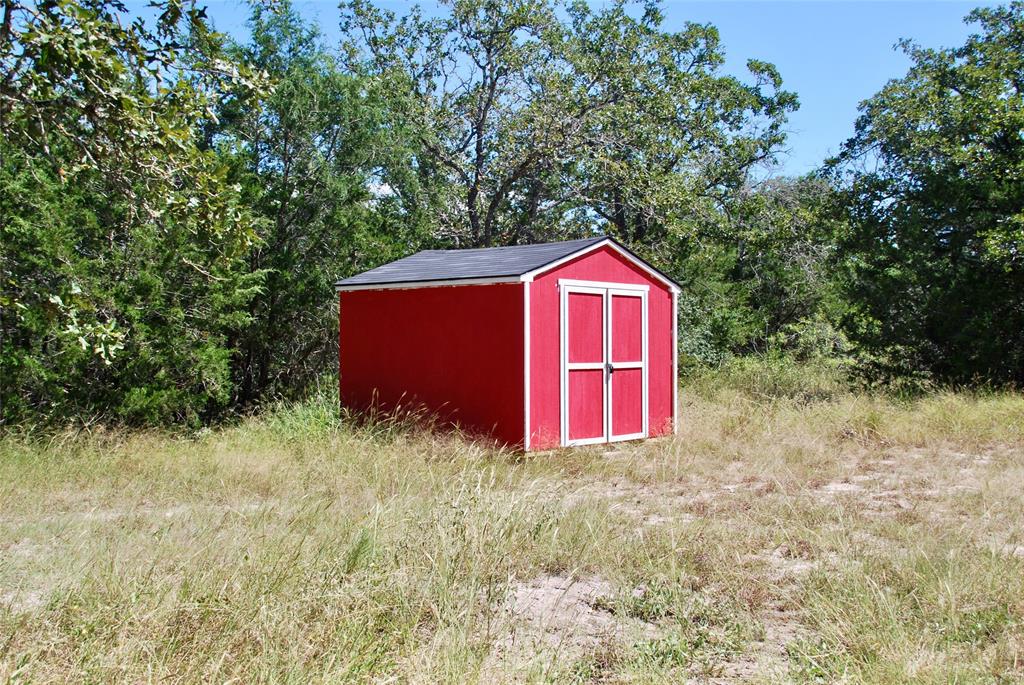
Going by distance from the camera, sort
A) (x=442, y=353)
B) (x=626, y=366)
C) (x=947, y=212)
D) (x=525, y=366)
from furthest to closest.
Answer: (x=947, y=212) < (x=626, y=366) < (x=442, y=353) < (x=525, y=366)

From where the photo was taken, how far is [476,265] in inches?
454

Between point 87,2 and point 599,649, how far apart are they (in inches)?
287

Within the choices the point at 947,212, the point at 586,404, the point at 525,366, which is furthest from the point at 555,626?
the point at 947,212

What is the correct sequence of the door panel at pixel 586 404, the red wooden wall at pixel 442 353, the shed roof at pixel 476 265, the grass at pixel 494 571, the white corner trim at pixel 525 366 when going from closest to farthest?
1. the grass at pixel 494 571
2. the white corner trim at pixel 525 366
3. the red wooden wall at pixel 442 353
4. the shed roof at pixel 476 265
5. the door panel at pixel 586 404

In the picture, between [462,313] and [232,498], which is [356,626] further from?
[462,313]

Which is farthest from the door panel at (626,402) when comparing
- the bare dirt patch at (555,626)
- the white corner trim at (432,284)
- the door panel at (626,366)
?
the bare dirt patch at (555,626)

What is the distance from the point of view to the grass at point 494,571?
3.80m

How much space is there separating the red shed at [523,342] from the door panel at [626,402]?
0.02m

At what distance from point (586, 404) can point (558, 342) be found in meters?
0.92

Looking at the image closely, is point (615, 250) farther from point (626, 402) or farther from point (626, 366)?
point (626, 402)

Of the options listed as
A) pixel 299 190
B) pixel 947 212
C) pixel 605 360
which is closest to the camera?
pixel 605 360

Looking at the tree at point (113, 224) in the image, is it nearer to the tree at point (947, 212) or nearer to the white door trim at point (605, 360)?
the white door trim at point (605, 360)

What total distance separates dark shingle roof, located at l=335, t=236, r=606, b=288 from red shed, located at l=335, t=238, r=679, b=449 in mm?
24

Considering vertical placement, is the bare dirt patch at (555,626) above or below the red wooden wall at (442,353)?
below
